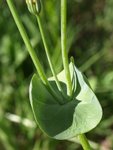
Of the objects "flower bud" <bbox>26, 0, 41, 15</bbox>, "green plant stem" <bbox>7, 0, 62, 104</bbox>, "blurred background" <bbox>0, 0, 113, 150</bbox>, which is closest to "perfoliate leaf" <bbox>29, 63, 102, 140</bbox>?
"green plant stem" <bbox>7, 0, 62, 104</bbox>

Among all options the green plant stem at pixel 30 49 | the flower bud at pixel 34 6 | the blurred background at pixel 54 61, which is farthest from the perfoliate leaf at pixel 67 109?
the blurred background at pixel 54 61

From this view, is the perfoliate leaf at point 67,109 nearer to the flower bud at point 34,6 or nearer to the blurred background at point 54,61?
the flower bud at point 34,6

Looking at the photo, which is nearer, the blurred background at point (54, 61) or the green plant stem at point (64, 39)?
the green plant stem at point (64, 39)

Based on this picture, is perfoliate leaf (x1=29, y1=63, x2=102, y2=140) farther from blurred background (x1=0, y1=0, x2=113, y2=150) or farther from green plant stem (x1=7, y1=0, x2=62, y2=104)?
blurred background (x1=0, y1=0, x2=113, y2=150)

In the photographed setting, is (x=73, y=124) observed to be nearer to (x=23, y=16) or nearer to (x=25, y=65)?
(x=25, y=65)

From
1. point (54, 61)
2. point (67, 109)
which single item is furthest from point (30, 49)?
point (54, 61)
